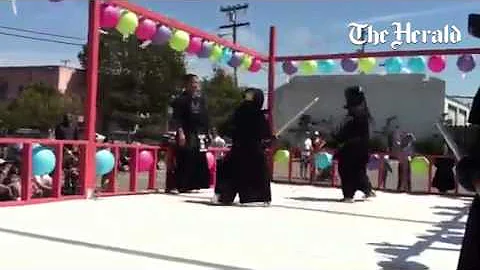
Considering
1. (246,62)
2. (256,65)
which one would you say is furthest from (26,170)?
(256,65)

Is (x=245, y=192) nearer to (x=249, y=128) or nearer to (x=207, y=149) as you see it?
(x=249, y=128)

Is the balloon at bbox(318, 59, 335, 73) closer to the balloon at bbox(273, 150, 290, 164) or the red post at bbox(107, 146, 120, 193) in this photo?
the balloon at bbox(273, 150, 290, 164)

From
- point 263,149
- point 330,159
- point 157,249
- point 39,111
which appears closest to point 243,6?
point 39,111

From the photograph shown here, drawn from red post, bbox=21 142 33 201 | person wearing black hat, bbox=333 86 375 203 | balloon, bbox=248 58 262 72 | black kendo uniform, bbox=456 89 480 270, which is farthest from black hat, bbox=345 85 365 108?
black kendo uniform, bbox=456 89 480 270

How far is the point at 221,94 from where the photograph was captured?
41.1 meters

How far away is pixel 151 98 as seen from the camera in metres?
37.2

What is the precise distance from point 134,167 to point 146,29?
6.95 feet

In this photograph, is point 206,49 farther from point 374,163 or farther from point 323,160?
point 374,163

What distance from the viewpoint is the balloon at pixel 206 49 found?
12778 mm

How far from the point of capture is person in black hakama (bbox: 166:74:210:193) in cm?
1098

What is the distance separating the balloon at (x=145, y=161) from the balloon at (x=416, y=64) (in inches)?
218

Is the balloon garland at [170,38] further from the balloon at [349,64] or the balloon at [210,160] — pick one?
the balloon at [210,160]

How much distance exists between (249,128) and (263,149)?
1.22 feet

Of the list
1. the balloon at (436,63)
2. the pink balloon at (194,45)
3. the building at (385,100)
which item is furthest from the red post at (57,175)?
the building at (385,100)
